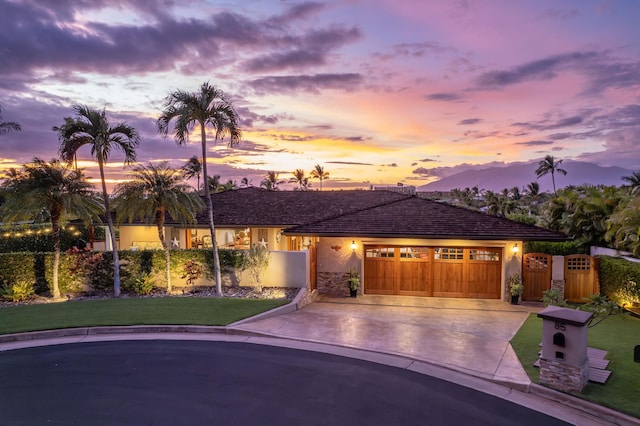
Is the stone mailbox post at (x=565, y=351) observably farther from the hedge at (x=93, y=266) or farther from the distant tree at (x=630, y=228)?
the hedge at (x=93, y=266)

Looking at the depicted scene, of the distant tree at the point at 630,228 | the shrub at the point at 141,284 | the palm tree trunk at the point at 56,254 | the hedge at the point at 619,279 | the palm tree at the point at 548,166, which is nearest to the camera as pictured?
the hedge at the point at 619,279

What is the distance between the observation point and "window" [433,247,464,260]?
17422mm

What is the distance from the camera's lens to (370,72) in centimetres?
2019

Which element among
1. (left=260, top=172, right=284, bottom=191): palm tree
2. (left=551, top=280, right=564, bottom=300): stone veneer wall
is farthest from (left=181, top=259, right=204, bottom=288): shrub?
(left=260, top=172, right=284, bottom=191): palm tree

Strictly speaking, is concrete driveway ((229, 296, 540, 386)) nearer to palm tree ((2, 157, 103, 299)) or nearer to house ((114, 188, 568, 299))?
house ((114, 188, 568, 299))

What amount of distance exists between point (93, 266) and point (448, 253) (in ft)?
52.2

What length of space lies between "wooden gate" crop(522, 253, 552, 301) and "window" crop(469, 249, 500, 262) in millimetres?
1105

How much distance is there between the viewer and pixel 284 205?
84.5 feet

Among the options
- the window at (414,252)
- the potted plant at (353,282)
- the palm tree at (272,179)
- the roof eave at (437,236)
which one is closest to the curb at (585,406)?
the roof eave at (437,236)

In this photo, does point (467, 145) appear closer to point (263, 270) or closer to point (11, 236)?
point (263, 270)

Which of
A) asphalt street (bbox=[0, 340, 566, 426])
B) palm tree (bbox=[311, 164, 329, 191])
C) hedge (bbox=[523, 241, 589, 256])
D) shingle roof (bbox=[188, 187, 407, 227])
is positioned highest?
palm tree (bbox=[311, 164, 329, 191])

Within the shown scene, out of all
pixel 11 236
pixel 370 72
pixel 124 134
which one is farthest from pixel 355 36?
pixel 11 236

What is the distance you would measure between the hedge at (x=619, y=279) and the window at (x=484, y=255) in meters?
4.18

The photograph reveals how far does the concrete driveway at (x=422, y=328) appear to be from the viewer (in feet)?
32.7
